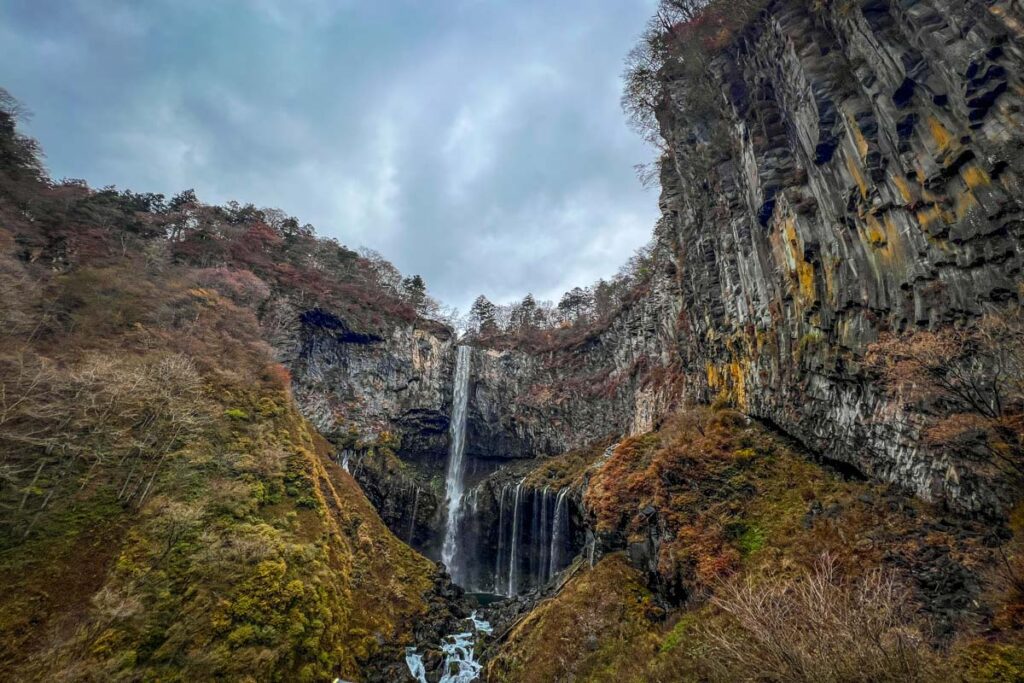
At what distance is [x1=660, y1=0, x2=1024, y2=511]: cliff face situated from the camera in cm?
945

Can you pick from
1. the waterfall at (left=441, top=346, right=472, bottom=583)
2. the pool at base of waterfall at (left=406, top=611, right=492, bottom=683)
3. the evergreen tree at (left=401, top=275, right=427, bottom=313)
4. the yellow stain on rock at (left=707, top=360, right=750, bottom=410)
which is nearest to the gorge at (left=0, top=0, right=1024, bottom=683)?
the pool at base of waterfall at (left=406, top=611, right=492, bottom=683)

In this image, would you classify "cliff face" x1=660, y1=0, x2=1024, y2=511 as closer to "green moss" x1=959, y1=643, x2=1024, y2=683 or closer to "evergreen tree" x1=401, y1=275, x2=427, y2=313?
"green moss" x1=959, y1=643, x2=1024, y2=683

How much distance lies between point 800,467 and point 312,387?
36.8 metres

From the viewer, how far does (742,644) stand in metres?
6.16

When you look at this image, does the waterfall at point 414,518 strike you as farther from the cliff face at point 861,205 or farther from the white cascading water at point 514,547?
the cliff face at point 861,205

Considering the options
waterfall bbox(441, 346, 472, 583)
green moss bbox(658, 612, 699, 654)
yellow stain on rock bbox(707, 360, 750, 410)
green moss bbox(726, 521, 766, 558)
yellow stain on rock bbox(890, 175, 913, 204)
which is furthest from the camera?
waterfall bbox(441, 346, 472, 583)

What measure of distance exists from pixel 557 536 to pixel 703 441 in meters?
14.4

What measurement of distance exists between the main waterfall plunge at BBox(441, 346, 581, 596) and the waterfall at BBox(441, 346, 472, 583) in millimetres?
107

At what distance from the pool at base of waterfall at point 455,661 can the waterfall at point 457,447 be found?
17.9 meters

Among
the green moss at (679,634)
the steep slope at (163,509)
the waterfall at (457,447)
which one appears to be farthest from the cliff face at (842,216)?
the steep slope at (163,509)

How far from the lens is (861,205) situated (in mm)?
13539

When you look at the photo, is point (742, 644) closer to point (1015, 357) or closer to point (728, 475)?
point (1015, 357)

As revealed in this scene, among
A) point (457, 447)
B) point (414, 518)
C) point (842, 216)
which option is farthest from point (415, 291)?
point (842, 216)

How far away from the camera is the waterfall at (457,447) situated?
38.2 meters
